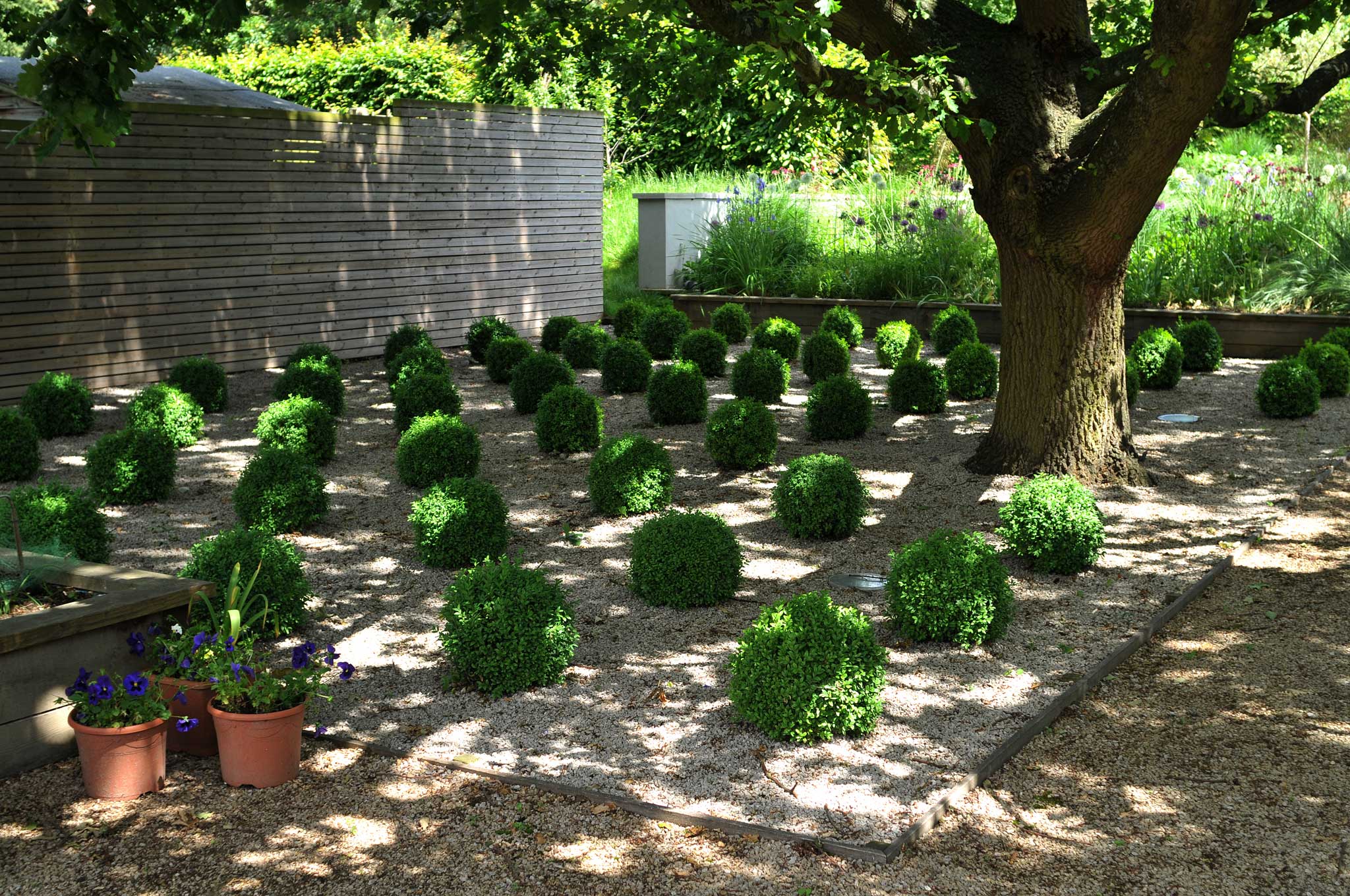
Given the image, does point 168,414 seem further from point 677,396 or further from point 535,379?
point 677,396

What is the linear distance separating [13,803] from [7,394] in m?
8.13

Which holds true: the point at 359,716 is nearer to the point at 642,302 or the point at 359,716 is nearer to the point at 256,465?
the point at 256,465

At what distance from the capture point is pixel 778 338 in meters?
12.6

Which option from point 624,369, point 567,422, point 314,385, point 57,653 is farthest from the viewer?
point 624,369

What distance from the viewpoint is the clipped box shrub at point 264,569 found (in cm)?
509

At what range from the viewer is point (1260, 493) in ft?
24.9

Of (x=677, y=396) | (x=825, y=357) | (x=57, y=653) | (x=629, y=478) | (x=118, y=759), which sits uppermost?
(x=825, y=357)

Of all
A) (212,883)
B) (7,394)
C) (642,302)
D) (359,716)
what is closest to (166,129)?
(7,394)

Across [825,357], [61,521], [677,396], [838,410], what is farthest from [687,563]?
[825,357]

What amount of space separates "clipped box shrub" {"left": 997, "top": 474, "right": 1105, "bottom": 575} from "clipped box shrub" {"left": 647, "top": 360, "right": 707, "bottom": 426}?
13.1 ft

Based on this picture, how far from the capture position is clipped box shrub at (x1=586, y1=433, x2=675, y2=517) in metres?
7.20

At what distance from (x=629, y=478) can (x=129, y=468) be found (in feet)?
10.5

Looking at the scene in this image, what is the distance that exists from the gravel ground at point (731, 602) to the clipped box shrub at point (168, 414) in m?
0.24

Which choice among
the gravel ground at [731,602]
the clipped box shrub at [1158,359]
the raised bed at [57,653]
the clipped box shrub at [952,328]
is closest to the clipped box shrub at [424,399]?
the gravel ground at [731,602]
